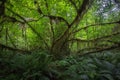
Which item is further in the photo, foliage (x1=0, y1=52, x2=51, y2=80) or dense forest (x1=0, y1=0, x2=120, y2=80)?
dense forest (x1=0, y1=0, x2=120, y2=80)

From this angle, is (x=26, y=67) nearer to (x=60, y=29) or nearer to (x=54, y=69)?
(x=54, y=69)

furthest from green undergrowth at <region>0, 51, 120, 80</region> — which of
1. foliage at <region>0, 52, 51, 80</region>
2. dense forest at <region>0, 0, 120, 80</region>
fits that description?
dense forest at <region>0, 0, 120, 80</region>

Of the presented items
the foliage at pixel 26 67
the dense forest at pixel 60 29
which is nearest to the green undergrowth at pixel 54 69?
the foliage at pixel 26 67

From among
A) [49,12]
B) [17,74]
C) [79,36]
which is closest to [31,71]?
[17,74]

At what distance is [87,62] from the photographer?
5812mm

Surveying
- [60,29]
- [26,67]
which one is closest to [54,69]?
[26,67]

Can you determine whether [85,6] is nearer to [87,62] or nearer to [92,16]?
[92,16]

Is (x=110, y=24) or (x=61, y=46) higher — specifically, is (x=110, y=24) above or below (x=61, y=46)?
above

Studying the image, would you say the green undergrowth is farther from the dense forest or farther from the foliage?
the dense forest

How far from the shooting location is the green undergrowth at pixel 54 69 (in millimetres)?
5184

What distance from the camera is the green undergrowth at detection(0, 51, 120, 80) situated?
5.18 meters

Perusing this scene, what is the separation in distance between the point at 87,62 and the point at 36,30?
3022mm

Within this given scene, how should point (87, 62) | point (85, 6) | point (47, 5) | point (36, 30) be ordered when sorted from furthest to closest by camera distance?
point (36, 30), point (47, 5), point (85, 6), point (87, 62)

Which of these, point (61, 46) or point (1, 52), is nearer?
point (1, 52)
